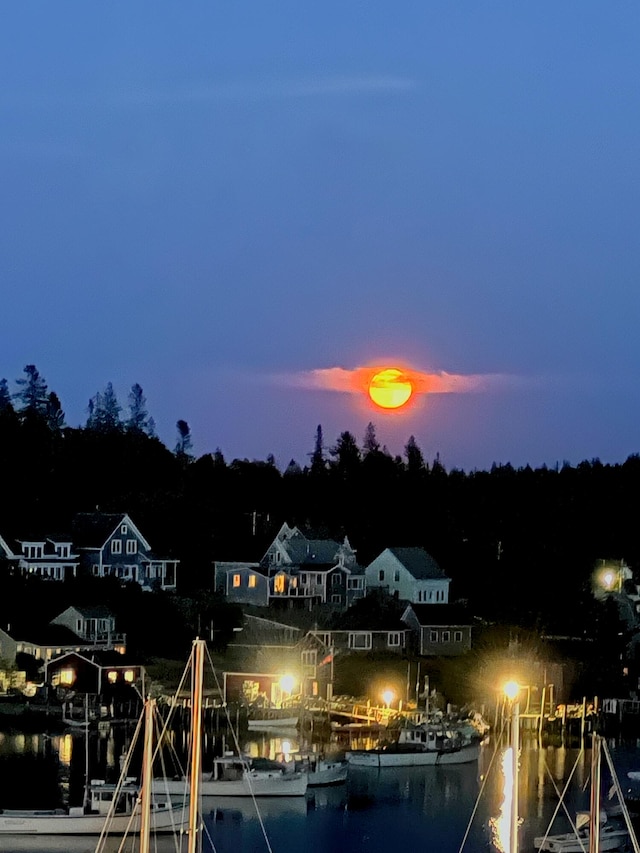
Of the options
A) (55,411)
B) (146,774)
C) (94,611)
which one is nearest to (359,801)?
(146,774)

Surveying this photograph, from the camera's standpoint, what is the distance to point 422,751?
43.7 metres

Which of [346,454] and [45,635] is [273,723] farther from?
[346,454]

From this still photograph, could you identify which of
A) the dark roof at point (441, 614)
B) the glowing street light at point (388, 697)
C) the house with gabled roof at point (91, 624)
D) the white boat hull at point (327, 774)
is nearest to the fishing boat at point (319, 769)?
the white boat hull at point (327, 774)

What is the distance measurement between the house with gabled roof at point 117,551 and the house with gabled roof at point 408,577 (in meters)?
7.31

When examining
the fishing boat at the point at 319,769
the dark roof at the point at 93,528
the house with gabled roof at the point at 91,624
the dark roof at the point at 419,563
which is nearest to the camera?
the fishing boat at the point at 319,769

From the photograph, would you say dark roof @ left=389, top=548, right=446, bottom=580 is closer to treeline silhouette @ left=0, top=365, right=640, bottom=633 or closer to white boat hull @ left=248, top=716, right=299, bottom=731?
treeline silhouette @ left=0, top=365, right=640, bottom=633

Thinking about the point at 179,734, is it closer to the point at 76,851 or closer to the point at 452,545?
the point at 76,851

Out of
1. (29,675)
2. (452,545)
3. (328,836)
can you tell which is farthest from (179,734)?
(452,545)

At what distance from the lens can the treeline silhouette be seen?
63.0m

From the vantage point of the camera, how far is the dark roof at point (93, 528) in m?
59.8

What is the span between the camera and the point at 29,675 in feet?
163

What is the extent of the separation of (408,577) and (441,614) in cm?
489

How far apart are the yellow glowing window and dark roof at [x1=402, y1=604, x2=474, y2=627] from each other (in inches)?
476

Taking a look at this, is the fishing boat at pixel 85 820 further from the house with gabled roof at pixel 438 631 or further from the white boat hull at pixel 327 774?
the house with gabled roof at pixel 438 631
